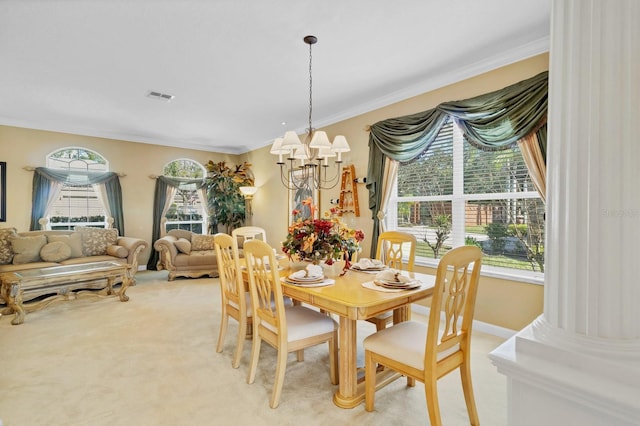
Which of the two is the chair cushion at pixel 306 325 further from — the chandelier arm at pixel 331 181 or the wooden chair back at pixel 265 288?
the chandelier arm at pixel 331 181

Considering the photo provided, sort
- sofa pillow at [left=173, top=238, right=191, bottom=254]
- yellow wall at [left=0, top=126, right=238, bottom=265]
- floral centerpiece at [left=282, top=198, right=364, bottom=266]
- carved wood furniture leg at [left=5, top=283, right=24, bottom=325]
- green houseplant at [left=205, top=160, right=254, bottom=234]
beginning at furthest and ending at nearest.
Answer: green houseplant at [left=205, top=160, right=254, bottom=234]
sofa pillow at [left=173, top=238, right=191, bottom=254]
yellow wall at [left=0, top=126, right=238, bottom=265]
carved wood furniture leg at [left=5, top=283, right=24, bottom=325]
floral centerpiece at [left=282, top=198, right=364, bottom=266]

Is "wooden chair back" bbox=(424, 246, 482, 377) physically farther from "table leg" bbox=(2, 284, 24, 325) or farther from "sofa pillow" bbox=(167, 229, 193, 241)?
"sofa pillow" bbox=(167, 229, 193, 241)

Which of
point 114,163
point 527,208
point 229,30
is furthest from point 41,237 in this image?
point 527,208

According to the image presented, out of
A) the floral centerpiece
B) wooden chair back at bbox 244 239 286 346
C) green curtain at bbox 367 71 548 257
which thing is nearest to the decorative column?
wooden chair back at bbox 244 239 286 346

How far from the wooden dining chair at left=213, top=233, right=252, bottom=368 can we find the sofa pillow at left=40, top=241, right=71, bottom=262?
341 centimetres

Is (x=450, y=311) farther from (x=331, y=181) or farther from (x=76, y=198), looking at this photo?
(x=76, y=198)

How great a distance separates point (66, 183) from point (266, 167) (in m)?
3.41

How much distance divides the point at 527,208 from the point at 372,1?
87.0 inches

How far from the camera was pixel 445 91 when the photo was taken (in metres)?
3.61

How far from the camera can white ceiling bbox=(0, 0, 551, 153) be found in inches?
95.5

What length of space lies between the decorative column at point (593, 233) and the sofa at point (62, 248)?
478cm

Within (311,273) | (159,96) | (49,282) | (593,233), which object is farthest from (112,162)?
(593,233)

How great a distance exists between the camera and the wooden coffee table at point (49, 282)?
141 inches

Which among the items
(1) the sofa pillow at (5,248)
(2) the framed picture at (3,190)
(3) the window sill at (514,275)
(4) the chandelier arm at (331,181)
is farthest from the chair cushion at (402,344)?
(2) the framed picture at (3,190)
